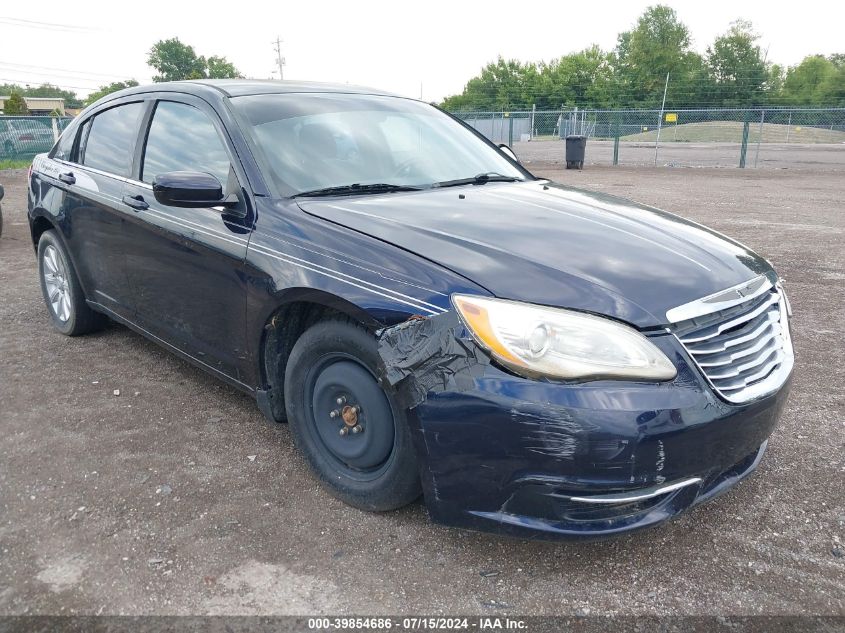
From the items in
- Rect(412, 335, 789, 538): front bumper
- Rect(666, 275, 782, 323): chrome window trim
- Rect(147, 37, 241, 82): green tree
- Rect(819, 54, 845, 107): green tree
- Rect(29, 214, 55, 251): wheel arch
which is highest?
Rect(147, 37, 241, 82): green tree

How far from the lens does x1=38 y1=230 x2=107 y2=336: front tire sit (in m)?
4.60

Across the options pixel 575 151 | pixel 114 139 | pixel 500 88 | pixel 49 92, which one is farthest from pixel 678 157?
pixel 49 92

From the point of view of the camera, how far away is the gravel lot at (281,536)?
2230 mm

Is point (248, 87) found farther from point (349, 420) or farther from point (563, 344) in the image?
point (563, 344)

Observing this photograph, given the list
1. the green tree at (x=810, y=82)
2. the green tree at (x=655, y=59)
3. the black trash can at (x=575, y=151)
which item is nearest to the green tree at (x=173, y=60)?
the green tree at (x=655, y=59)

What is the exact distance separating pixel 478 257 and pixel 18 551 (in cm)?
195

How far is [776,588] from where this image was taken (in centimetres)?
226

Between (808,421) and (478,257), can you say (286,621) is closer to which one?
(478,257)

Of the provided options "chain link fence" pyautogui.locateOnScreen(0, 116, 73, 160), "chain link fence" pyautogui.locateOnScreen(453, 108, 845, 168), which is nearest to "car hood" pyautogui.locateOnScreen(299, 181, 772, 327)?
"chain link fence" pyautogui.locateOnScreen(453, 108, 845, 168)

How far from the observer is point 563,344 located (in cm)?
207

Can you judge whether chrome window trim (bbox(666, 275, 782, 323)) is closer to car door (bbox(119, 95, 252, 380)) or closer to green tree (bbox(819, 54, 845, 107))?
car door (bbox(119, 95, 252, 380))

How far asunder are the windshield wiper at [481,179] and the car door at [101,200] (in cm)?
178

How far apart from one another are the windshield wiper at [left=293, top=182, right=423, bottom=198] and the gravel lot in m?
1.21

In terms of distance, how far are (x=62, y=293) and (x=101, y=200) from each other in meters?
1.19
